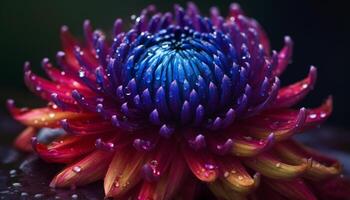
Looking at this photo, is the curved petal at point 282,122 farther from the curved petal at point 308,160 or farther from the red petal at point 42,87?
the red petal at point 42,87

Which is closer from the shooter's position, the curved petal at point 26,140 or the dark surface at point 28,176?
the dark surface at point 28,176

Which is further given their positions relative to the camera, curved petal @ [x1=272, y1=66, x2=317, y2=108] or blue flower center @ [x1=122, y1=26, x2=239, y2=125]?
curved petal @ [x1=272, y1=66, x2=317, y2=108]

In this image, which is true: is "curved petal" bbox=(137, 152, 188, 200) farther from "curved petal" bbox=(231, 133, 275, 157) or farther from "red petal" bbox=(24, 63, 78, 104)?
"red petal" bbox=(24, 63, 78, 104)

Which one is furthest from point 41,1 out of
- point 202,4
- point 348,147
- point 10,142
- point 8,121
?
point 348,147

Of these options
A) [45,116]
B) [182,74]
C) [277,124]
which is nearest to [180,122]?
[182,74]

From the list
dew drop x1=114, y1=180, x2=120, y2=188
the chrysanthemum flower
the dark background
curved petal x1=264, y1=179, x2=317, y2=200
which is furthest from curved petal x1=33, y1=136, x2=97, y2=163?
the dark background

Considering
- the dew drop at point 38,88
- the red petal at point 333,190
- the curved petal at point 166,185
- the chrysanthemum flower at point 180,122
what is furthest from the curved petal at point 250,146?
the dew drop at point 38,88
